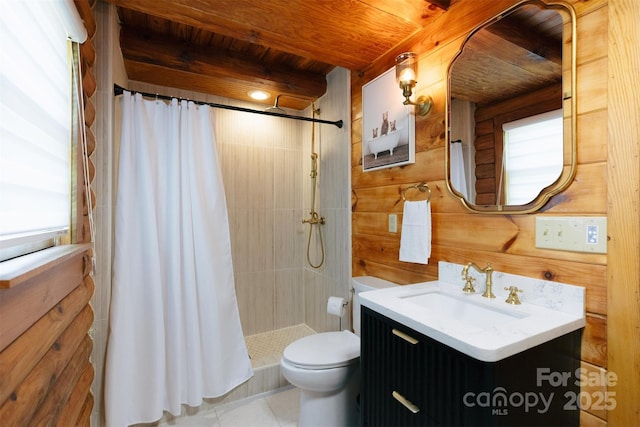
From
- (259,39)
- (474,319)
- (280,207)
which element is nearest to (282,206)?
(280,207)

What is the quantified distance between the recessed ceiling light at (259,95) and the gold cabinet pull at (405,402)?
2.38 m

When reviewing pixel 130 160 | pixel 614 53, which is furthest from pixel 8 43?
pixel 614 53

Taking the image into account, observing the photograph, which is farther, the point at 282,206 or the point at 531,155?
the point at 282,206

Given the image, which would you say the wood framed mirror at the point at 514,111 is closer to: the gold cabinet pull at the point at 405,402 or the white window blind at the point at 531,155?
the white window blind at the point at 531,155

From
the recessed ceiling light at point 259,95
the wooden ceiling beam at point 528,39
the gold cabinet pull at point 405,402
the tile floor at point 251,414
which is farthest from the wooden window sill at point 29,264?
the recessed ceiling light at point 259,95

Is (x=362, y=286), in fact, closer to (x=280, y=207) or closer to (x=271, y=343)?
(x=271, y=343)

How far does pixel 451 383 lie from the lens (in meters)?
0.88

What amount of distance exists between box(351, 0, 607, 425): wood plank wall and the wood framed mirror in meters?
0.04

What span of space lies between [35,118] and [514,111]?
67.9 inches

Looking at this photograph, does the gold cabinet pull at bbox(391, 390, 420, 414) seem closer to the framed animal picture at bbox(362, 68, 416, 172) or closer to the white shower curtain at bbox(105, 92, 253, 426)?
the framed animal picture at bbox(362, 68, 416, 172)

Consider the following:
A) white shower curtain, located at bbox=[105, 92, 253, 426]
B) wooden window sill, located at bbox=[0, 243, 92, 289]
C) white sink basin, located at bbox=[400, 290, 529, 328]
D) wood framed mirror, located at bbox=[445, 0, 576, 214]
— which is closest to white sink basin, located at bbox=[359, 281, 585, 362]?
white sink basin, located at bbox=[400, 290, 529, 328]

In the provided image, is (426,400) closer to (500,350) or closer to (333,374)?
(500,350)

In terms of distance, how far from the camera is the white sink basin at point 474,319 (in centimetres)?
83

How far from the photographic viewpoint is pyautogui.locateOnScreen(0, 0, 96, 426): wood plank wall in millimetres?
720
